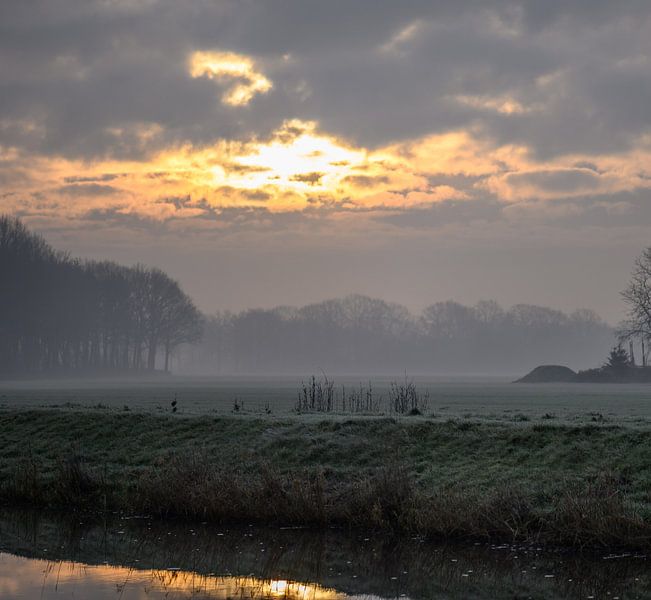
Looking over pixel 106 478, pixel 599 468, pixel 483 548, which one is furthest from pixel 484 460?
pixel 106 478

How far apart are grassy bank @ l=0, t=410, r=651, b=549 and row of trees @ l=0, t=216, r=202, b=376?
319ft

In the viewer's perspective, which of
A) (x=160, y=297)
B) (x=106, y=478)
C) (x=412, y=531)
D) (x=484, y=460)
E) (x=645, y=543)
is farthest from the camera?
(x=160, y=297)

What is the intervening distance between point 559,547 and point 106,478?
1446 cm

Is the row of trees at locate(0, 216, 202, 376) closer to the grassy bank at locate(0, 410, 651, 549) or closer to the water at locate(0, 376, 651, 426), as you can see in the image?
the water at locate(0, 376, 651, 426)

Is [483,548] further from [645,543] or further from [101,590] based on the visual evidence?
[101,590]

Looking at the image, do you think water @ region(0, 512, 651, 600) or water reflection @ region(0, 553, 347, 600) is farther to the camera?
water @ region(0, 512, 651, 600)

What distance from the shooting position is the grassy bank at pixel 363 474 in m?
21.5

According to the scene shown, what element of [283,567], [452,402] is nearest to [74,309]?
[452,402]

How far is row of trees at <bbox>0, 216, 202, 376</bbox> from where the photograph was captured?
12549 cm

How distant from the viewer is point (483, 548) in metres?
20.8

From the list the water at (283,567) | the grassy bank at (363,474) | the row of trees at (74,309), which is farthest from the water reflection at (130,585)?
the row of trees at (74,309)

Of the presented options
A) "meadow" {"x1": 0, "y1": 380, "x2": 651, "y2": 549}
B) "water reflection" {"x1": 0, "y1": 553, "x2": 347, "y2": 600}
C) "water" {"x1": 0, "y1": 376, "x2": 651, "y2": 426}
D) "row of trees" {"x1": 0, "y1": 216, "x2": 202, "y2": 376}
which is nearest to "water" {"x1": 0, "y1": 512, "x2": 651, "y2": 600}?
"water reflection" {"x1": 0, "y1": 553, "x2": 347, "y2": 600}

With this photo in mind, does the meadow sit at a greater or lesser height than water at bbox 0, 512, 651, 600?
greater

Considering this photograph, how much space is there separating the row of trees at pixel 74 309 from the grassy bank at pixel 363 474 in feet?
319
